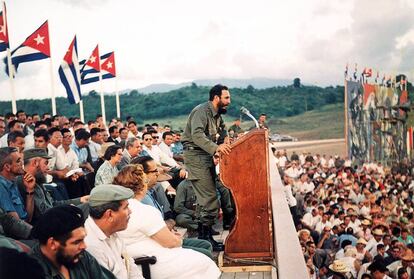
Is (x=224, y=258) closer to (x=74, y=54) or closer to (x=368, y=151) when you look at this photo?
(x=74, y=54)

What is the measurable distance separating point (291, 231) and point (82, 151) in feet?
12.8

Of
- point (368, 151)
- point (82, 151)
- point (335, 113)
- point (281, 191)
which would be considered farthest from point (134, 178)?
point (335, 113)

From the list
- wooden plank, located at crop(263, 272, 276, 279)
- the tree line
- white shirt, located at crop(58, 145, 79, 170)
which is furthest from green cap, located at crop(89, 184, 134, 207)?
the tree line

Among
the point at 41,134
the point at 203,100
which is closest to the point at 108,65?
the point at 41,134

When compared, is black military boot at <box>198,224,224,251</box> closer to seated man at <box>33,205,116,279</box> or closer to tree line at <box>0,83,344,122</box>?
seated man at <box>33,205,116,279</box>

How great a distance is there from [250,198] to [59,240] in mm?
2491

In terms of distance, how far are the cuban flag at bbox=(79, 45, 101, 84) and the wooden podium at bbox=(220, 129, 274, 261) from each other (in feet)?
35.0

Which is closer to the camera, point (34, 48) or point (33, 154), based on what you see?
point (33, 154)

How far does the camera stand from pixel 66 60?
12.5 meters

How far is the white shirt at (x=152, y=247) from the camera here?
141 inches

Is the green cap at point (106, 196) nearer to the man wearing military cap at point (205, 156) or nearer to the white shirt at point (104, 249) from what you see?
the white shirt at point (104, 249)

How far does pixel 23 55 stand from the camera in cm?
1025

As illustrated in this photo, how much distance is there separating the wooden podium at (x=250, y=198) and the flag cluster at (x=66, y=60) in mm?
4995

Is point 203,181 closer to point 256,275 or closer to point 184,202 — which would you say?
point 256,275
